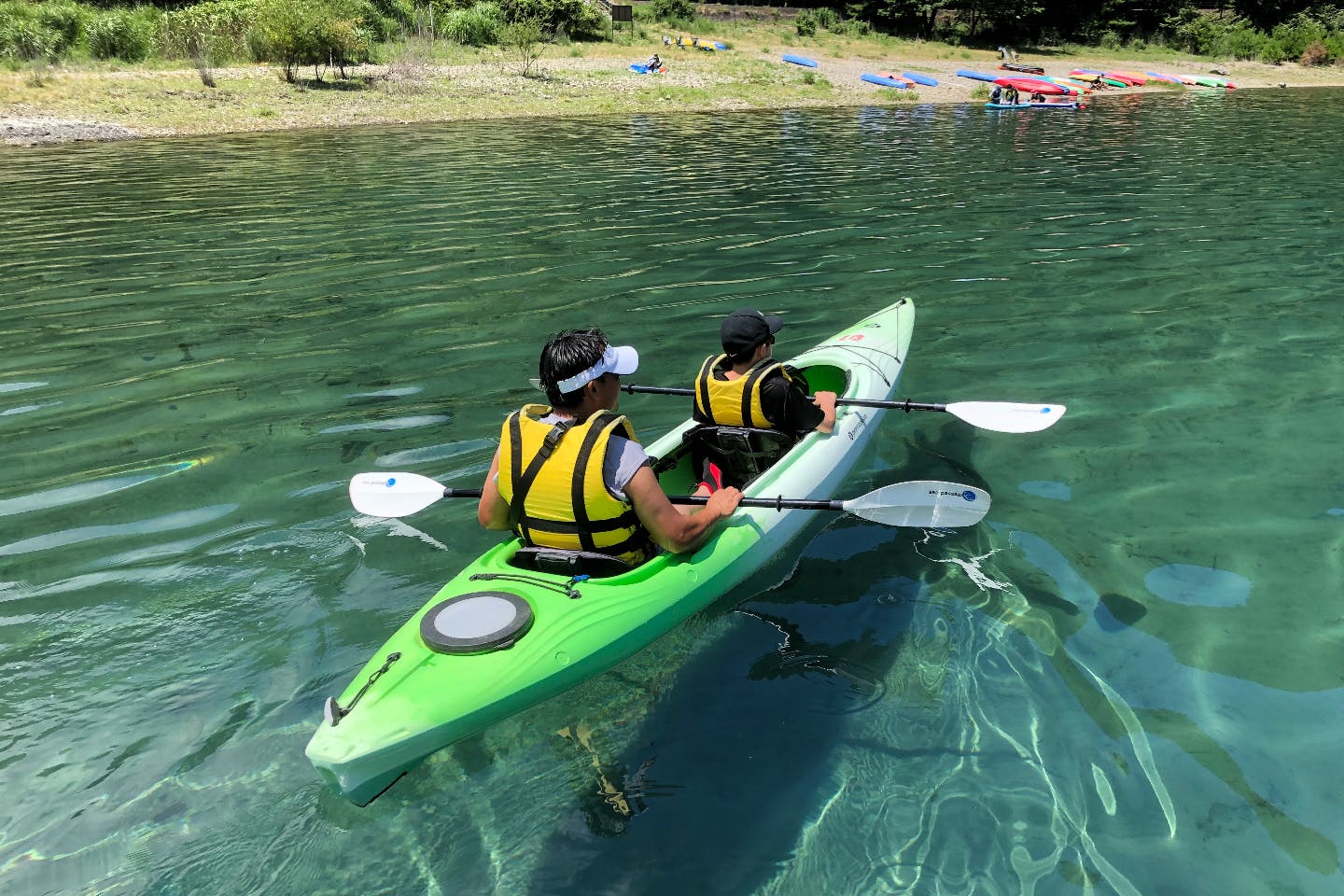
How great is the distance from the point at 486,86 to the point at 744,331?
1145 inches

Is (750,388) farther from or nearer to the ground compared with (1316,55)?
nearer to the ground

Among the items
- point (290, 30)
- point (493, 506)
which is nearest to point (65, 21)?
point (290, 30)

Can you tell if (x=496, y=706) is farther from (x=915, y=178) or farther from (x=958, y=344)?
(x=915, y=178)

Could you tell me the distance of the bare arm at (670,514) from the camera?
3.60 m

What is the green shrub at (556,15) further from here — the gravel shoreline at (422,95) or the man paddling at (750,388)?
the man paddling at (750,388)

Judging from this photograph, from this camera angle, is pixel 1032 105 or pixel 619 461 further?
pixel 1032 105

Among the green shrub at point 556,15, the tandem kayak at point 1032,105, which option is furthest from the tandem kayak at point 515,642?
the green shrub at point 556,15

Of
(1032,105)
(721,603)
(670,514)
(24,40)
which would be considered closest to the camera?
(670,514)

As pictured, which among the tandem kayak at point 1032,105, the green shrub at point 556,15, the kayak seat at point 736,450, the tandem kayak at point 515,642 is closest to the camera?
the tandem kayak at point 515,642

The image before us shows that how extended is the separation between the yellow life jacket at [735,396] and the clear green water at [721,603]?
896 mm

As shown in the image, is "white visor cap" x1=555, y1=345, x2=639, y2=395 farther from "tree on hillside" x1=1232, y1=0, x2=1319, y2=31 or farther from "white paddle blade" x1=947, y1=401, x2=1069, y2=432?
"tree on hillside" x1=1232, y1=0, x2=1319, y2=31

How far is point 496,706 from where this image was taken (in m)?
3.32

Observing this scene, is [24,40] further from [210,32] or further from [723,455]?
[723,455]

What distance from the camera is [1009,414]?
535 centimetres
